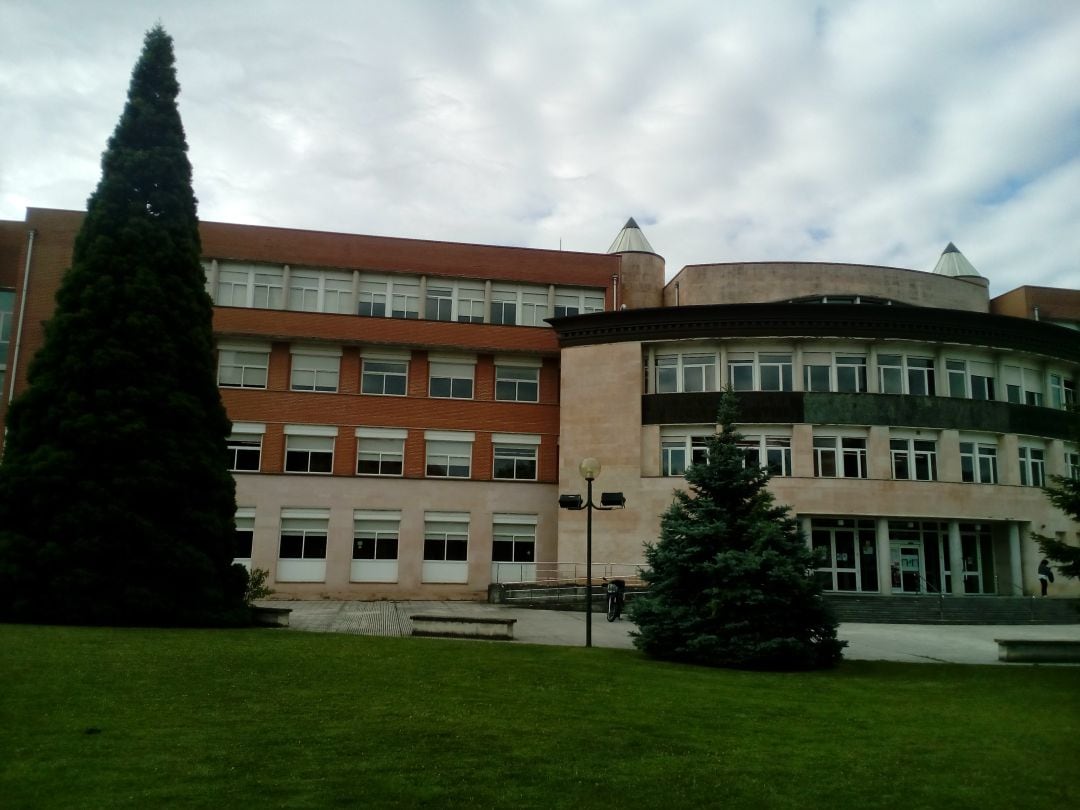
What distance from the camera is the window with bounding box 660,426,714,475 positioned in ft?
110

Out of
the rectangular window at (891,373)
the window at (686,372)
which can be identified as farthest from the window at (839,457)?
the window at (686,372)

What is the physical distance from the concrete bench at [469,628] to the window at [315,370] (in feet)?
60.2

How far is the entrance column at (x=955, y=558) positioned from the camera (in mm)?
32094

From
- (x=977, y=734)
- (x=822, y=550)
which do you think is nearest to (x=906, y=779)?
(x=977, y=734)

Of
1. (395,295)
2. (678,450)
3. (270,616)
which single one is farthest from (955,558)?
(270,616)

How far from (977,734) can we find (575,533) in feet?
80.4

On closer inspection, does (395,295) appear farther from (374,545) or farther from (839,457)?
(839,457)

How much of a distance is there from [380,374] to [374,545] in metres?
7.20

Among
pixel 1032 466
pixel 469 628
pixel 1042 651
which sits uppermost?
pixel 1032 466

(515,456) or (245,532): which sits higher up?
(515,456)

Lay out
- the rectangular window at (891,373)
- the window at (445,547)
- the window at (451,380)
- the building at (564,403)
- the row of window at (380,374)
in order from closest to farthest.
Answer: the building at (564,403)
the rectangular window at (891,373)
the window at (445,547)
the row of window at (380,374)
the window at (451,380)

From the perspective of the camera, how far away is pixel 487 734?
847 cm

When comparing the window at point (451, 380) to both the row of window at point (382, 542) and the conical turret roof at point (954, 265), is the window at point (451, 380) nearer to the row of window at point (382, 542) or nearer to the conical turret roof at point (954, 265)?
the row of window at point (382, 542)

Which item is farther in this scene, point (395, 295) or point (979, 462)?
point (395, 295)
